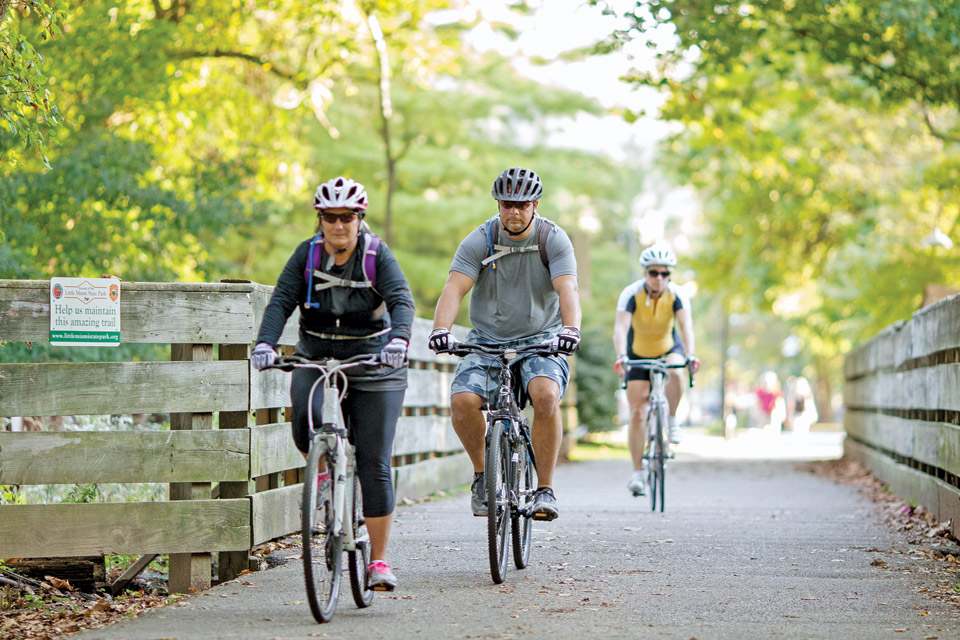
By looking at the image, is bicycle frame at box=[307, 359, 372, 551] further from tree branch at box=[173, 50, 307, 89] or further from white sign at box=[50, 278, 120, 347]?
tree branch at box=[173, 50, 307, 89]

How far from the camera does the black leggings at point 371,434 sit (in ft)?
19.2

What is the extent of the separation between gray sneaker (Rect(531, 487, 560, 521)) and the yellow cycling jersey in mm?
4367

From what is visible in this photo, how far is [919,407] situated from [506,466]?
4.71 meters

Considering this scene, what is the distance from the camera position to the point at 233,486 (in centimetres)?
694

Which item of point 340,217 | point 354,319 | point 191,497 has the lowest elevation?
point 191,497

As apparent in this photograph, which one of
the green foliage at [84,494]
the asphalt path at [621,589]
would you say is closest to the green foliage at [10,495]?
the green foliage at [84,494]

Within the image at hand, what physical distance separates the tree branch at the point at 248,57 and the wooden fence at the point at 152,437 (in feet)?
30.9

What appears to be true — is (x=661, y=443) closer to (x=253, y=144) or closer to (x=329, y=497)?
(x=329, y=497)

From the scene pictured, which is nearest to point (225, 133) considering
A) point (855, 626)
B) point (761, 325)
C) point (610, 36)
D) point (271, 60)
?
point (271, 60)

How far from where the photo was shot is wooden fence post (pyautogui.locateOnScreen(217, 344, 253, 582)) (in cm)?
694

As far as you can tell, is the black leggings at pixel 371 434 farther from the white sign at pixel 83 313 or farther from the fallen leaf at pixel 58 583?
the fallen leaf at pixel 58 583

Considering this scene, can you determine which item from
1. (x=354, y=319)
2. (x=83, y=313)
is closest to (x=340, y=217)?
(x=354, y=319)

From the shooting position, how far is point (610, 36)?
1437 centimetres

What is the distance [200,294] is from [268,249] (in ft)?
57.7
